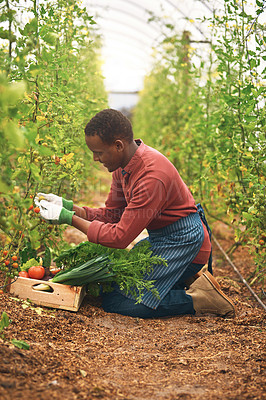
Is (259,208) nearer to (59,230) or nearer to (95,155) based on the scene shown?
(95,155)

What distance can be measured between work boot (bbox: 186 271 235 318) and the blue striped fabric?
0.12 meters

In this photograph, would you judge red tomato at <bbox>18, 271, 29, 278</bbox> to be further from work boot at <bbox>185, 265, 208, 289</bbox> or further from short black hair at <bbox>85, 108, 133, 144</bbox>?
work boot at <bbox>185, 265, 208, 289</bbox>

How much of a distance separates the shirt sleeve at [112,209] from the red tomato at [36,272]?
475 millimetres

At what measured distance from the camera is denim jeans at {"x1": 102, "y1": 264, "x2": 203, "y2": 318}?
2.58 meters

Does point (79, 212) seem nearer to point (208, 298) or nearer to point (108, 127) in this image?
point (108, 127)

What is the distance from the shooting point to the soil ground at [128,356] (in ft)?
4.91

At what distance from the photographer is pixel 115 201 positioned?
2.93 m

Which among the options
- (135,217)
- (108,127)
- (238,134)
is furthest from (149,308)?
(238,134)

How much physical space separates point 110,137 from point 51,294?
0.95 metres

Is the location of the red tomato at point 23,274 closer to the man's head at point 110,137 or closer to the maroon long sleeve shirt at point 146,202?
the maroon long sleeve shirt at point 146,202

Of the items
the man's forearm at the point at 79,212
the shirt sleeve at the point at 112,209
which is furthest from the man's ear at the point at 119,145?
the man's forearm at the point at 79,212

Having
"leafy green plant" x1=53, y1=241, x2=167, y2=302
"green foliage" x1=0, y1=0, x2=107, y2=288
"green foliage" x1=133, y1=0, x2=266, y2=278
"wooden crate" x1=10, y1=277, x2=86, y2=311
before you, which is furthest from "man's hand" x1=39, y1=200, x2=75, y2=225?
"green foliage" x1=133, y1=0, x2=266, y2=278

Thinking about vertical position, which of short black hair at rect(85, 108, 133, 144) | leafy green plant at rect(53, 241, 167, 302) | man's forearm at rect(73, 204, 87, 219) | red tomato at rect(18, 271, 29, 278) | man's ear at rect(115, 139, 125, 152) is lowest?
red tomato at rect(18, 271, 29, 278)

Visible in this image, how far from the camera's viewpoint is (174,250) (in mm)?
2629
